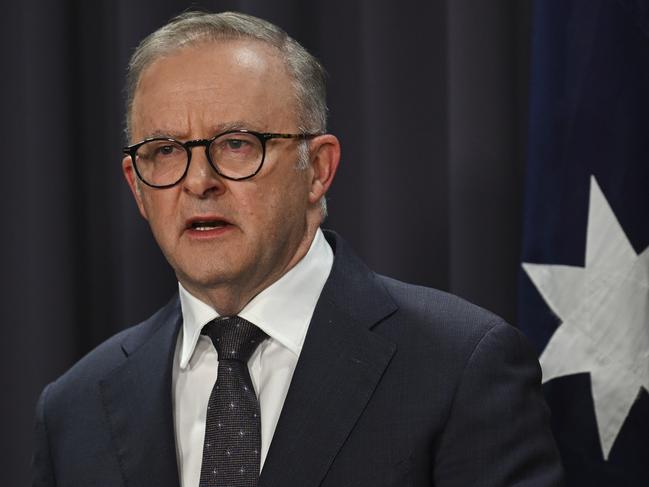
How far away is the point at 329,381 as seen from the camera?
1.59 metres

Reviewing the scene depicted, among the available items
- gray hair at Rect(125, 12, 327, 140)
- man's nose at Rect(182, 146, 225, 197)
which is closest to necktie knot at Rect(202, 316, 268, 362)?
man's nose at Rect(182, 146, 225, 197)

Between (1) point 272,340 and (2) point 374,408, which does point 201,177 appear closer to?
(1) point 272,340

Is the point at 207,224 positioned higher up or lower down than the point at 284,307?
higher up

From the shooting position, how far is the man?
153 cm

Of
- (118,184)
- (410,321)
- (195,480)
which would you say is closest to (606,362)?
(410,321)

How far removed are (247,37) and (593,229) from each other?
731 millimetres

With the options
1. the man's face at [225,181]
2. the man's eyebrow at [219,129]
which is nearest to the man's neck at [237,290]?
the man's face at [225,181]

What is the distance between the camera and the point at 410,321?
166 centimetres

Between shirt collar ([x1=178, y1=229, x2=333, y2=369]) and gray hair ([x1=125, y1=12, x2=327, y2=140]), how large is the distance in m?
0.22

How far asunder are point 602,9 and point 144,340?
3.37 feet

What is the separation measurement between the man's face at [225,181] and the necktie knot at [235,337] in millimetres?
29

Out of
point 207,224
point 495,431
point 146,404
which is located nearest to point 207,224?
point 207,224

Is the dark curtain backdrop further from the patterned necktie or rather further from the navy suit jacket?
the patterned necktie

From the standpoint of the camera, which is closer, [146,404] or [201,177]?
[201,177]
